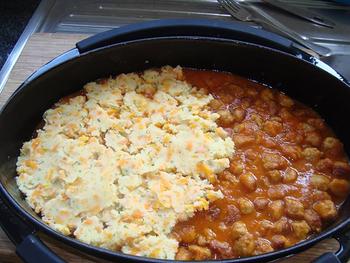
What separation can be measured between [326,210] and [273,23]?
958mm

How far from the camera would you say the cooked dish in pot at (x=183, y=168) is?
1504mm

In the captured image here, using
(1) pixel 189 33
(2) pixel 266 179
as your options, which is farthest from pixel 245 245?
(1) pixel 189 33

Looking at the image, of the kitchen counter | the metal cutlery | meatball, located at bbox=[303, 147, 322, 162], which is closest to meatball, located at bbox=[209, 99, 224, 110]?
meatball, located at bbox=[303, 147, 322, 162]

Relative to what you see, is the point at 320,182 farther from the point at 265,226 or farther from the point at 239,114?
the point at 239,114

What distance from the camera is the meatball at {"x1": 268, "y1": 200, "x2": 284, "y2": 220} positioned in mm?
1556

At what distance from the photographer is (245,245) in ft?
4.80

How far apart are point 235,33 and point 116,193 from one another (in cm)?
78

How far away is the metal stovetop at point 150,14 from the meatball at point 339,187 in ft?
2.54

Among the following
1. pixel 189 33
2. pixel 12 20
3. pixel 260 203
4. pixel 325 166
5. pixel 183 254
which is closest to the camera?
pixel 183 254

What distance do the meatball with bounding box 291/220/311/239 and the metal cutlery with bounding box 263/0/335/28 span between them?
109 cm

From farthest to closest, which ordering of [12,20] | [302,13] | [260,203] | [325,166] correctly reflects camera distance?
[12,20] → [302,13] → [325,166] → [260,203]

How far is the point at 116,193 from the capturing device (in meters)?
1.57

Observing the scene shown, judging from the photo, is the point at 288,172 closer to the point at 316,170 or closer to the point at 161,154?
the point at 316,170

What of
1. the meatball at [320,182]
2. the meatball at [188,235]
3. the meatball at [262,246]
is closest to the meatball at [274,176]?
the meatball at [320,182]
